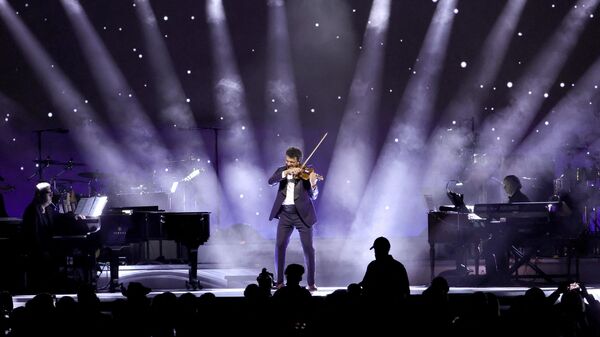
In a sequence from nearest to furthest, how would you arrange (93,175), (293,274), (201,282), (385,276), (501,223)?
(293,274)
(385,276)
(501,223)
(201,282)
(93,175)

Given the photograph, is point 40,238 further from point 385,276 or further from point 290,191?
point 385,276

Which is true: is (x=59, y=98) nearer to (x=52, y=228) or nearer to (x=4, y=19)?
(x=4, y=19)

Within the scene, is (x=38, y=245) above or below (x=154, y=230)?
below

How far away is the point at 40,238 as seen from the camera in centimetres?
728

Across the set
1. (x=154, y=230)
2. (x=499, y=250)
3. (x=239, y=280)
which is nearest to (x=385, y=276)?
(x=499, y=250)

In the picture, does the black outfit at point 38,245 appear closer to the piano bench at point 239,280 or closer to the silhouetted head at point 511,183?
the piano bench at point 239,280

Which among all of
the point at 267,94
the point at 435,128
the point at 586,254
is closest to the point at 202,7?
the point at 267,94

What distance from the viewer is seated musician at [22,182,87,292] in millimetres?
7277

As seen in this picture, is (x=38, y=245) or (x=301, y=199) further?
(x=38, y=245)

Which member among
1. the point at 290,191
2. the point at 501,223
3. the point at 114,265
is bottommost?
the point at 114,265

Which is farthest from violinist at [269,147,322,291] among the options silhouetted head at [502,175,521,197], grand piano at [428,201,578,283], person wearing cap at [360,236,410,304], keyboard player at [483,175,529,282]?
silhouetted head at [502,175,521,197]

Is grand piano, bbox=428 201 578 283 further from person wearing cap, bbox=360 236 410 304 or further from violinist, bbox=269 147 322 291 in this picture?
A: person wearing cap, bbox=360 236 410 304

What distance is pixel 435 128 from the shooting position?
12.4 metres

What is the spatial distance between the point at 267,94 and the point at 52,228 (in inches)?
235
